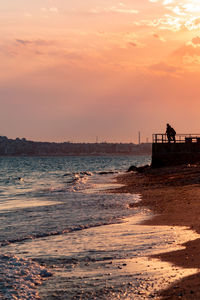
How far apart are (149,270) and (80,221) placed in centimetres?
736

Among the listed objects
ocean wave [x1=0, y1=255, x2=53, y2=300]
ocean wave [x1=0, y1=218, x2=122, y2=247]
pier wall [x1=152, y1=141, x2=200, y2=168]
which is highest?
pier wall [x1=152, y1=141, x2=200, y2=168]

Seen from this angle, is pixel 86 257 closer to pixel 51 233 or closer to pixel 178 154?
pixel 51 233

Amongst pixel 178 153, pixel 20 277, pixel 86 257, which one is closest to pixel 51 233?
pixel 86 257

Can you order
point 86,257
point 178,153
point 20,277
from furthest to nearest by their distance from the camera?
point 178,153 → point 86,257 → point 20,277

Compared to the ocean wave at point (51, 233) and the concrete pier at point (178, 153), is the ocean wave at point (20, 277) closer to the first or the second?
the ocean wave at point (51, 233)

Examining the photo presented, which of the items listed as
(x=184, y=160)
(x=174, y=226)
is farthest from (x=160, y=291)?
(x=184, y=160)

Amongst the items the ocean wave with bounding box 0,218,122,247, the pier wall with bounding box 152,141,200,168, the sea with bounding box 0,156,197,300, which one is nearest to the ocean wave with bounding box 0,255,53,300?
the sea with bounding box 0,156,197,300

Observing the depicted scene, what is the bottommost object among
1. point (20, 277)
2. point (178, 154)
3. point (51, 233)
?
point (51, 233)

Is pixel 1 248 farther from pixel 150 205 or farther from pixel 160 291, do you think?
pixel 150 205

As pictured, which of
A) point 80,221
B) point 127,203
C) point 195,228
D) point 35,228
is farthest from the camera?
point 127,203

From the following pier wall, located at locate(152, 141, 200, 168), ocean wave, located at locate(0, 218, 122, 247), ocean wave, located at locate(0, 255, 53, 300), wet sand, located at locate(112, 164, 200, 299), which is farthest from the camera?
pier wall, located at locate(152, 141, 200, 168)

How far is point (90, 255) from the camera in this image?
381 inches

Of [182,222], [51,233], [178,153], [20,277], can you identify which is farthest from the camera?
[178,153]

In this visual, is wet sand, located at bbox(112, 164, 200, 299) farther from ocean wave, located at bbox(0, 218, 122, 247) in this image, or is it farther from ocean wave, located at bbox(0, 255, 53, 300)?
ocean wave, located at bbox(0, 255, 53, 300)
